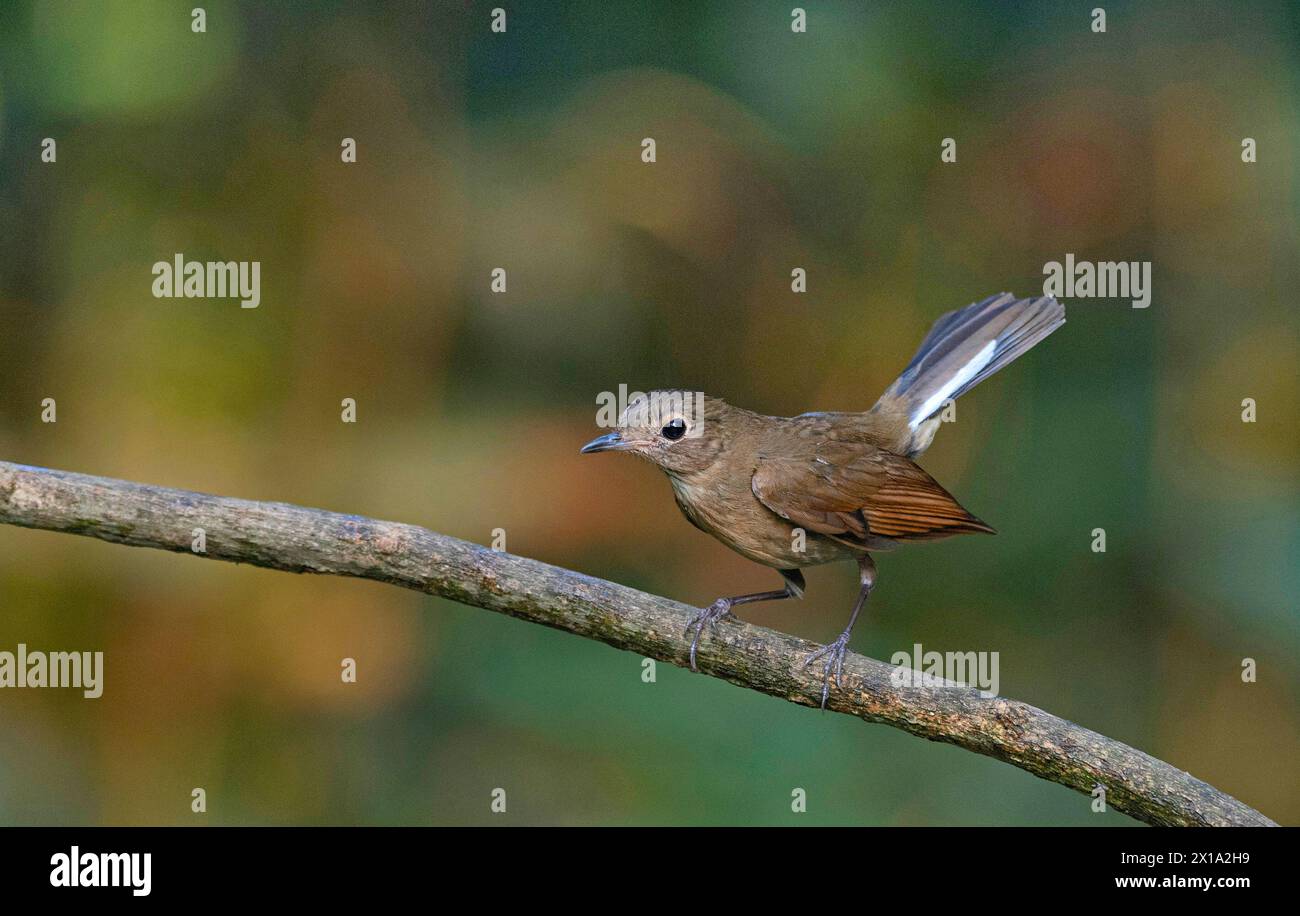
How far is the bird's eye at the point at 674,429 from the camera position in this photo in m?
4.10

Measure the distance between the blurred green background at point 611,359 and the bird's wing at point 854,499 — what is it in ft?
4.25

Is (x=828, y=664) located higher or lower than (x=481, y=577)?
lower

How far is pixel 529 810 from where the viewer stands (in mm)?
4992

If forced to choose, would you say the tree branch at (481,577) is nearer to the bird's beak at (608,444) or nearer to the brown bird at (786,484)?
the brown bird at (786,484)

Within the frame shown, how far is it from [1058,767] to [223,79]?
456 cm

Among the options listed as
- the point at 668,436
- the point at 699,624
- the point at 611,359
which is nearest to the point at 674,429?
the point at 668,436

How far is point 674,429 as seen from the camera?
13.5 feet

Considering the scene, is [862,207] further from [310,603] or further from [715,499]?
[310,603]

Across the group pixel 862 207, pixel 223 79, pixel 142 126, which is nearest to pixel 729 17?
pixel 862 207

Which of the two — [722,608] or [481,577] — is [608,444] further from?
[481,577]

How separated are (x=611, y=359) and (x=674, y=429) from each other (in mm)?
1705

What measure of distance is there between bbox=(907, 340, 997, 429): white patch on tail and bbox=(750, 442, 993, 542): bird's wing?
46 cm

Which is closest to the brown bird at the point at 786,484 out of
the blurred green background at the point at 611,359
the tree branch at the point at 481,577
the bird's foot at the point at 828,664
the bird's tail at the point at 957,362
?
the bird's tail at the point at 957,362

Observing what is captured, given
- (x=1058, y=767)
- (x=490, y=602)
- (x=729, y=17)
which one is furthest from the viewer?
(x=729, y=17)
